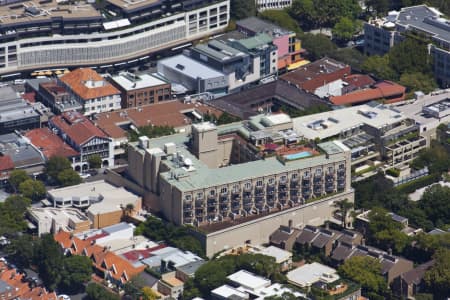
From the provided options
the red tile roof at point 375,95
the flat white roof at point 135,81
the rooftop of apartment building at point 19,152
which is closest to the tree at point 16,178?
the rooftop of apartment building at point 19,152

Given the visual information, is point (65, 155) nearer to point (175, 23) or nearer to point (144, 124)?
point (144, 124)

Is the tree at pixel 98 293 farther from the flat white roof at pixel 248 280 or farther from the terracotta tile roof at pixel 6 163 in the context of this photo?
the terracotta tile roof at pixel 6 163

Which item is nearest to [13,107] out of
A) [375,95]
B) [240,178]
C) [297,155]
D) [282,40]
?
[240,178]

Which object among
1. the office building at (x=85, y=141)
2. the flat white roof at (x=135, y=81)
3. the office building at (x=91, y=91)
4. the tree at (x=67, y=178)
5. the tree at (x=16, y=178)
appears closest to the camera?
the tree at (x=16, y=178)

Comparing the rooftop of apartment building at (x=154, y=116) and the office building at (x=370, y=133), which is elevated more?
the office building at (x=370, y=133)

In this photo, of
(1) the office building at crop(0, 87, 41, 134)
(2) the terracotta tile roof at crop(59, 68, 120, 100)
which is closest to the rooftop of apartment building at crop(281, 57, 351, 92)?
(2) the terracotta tile roof at crop(59, 68, 120, 100)

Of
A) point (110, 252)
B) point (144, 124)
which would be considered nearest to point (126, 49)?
point (144, 124)

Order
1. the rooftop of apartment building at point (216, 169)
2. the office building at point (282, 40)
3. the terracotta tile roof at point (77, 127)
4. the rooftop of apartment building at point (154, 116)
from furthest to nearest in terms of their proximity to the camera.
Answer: the office building at point (282, 40) < the rooftop of apartment building at point (154, 116) < the terracotta tile roof at point (77, 127) < the rooftop of apartment building at point (216, 169)

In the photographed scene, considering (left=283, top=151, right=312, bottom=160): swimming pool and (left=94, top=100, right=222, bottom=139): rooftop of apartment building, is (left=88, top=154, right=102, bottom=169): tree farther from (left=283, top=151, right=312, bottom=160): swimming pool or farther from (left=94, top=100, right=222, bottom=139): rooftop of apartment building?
(left=283, top=151, right=312, bottom=160): swimming pool
